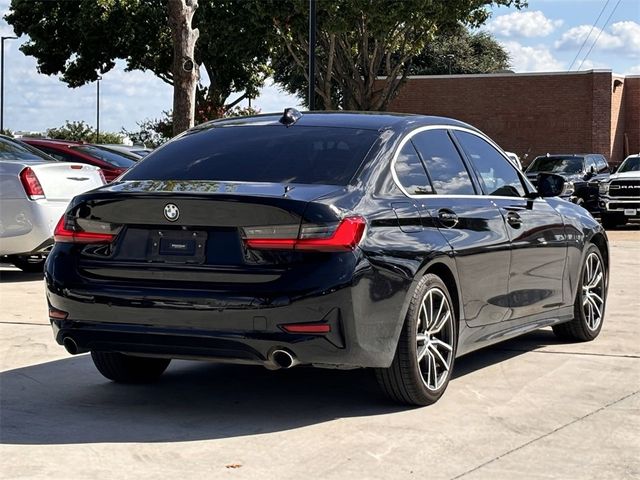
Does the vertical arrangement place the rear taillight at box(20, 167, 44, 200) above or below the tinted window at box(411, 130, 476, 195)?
below

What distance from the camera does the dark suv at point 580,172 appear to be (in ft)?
90.3

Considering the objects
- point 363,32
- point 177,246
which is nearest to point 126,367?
point 177,246

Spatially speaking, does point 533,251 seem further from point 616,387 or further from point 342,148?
point 342,148

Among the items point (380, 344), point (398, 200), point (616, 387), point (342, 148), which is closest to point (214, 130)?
point (342, 148)

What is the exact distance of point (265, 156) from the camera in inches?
254

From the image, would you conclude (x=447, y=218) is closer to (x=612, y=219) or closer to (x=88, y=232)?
(x=88, y=232)

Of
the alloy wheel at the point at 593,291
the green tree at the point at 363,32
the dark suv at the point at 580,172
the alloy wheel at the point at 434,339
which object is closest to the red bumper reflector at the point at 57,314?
the alloy wheel at the point at 434,339

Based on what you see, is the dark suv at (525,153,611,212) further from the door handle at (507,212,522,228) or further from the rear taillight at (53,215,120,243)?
the rear taillight at (53,215,120,243)

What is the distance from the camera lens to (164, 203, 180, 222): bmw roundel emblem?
585 centimetres

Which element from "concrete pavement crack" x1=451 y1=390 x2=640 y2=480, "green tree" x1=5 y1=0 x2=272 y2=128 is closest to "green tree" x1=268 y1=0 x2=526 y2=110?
"green tree" x1=5 y1=0 x2=272 y2=128

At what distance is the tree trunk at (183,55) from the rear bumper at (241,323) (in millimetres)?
16985

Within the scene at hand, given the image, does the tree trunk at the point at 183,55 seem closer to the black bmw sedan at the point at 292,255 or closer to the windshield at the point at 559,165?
the windshield at the point at 559,165

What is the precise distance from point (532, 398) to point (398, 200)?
1.43 meters

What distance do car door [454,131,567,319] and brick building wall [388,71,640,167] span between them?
4453 cm
